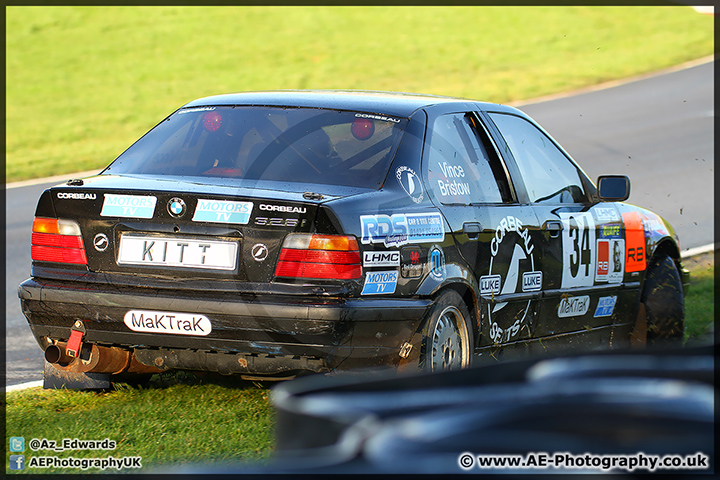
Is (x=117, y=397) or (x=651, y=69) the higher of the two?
(x=651, y=69)

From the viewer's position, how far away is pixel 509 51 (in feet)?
84.9

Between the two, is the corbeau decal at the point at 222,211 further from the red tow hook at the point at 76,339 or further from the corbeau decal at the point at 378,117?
the corbeau decal at the point at 378,117

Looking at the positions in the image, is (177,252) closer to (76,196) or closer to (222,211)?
(222,211)

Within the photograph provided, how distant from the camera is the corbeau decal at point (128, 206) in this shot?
13.8 ft

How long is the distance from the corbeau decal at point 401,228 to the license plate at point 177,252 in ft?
1.96

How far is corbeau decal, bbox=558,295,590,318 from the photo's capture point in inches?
222

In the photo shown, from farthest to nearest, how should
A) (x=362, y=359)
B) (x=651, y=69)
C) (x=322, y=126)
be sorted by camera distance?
(x=651, y=69), (x=322, y=126), (x=362, y=359)

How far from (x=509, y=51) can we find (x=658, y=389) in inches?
987

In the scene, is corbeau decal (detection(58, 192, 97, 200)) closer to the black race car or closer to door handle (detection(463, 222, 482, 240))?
the black race car

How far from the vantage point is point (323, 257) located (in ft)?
13.1

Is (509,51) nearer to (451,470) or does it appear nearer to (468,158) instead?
(468,158)

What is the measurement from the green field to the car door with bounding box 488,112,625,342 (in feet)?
34.4

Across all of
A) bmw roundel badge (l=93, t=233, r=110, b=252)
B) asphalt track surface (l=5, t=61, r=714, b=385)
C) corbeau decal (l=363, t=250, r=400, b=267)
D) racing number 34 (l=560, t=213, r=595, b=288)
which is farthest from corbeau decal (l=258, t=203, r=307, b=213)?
asphalt track surface (l=5, t=61, r=714, b=385)

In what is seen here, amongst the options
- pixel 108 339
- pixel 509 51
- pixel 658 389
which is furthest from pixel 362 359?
pixel 509 51
